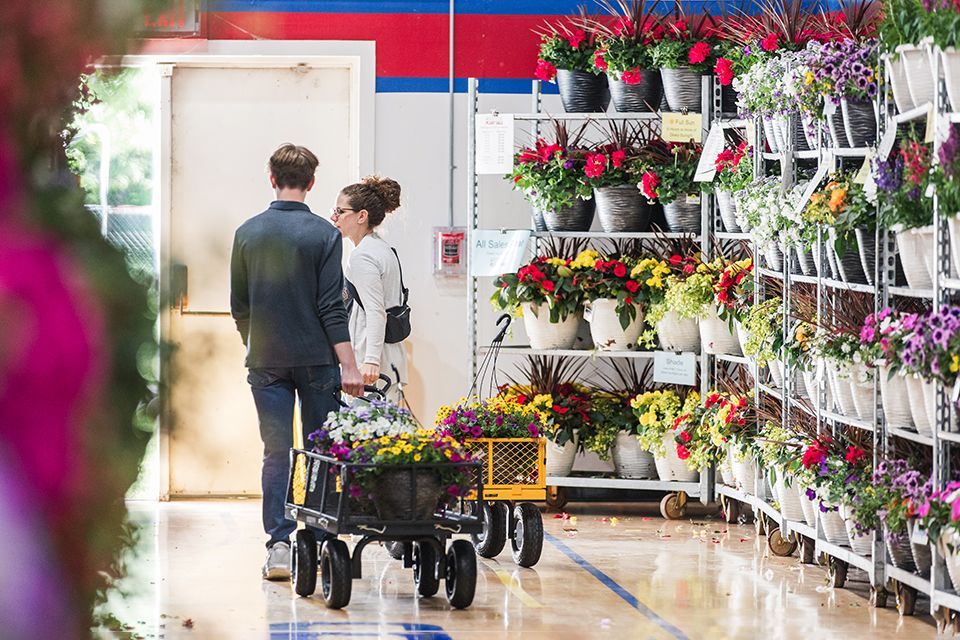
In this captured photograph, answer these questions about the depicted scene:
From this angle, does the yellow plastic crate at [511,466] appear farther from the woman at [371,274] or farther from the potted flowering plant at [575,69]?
the potted flowering plant at [575,69]

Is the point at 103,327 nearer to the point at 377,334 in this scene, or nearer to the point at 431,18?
the point at 377,334

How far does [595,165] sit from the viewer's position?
709cm

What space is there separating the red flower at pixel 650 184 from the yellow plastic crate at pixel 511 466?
180 cm

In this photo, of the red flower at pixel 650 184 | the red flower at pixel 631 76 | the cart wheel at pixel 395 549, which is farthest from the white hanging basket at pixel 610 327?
the cart wheel at pixel 395 549

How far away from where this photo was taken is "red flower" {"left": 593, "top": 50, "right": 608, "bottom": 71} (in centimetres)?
712

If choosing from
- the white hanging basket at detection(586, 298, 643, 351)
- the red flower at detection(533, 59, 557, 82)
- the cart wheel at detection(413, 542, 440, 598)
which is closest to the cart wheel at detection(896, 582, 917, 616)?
the cart wheel at detection(413, 542, 440, 598)

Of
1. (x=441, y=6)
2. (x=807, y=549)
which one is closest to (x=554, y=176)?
(x=441, y=6)

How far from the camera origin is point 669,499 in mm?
7250

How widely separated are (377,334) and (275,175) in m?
1.01

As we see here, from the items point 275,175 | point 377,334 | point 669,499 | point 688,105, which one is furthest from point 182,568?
point 688,105

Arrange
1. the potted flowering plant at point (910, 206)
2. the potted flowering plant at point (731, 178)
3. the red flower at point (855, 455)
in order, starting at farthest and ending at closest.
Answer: the potted flowering plant at point (731, 178), the red flower at point (855, 455), the potted flowering plant at point (910, 206)

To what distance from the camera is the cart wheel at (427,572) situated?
4984mm

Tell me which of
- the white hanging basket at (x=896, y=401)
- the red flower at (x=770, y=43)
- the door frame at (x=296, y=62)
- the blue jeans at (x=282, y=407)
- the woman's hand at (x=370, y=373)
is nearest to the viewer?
the white hanging basket at (x=896, y=401)

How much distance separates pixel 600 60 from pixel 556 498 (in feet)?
7.38
